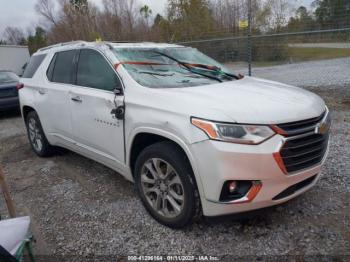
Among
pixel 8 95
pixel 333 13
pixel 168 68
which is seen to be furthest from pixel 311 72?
pixel 8 95

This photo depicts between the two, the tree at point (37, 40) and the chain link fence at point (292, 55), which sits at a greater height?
the tree at point (37, 40)

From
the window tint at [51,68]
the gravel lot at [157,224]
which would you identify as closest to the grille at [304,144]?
the gravel lot at [157,224]

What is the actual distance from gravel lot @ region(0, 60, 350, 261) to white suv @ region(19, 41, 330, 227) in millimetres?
237

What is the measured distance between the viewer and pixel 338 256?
7.39 ft

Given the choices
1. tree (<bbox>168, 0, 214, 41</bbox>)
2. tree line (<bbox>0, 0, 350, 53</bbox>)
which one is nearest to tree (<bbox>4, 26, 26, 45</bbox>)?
tree line (<bbox>0, 0, 350, 53</bbox>)

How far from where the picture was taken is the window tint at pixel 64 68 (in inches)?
151

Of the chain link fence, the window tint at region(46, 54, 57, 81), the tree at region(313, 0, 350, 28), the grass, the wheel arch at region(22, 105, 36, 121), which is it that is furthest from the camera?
the grass

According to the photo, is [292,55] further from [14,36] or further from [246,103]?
[14,36]

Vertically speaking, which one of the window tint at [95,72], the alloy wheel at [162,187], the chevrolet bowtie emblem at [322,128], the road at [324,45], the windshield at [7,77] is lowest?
the alloy wheel at [162,187]

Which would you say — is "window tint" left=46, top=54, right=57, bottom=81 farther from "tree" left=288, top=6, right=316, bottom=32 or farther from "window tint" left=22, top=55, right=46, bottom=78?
"tree" left=288, top=6, right=316, bottom=32

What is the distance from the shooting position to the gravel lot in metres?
2.42

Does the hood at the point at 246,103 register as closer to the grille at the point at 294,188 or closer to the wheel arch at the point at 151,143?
the wheel arch at the point at 151,143

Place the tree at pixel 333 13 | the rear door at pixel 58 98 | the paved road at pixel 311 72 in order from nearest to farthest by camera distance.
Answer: the rear door at pixel 58 98, the tree at pixel 333 13, the paved road at pixel 311 72

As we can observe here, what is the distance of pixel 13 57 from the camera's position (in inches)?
919
